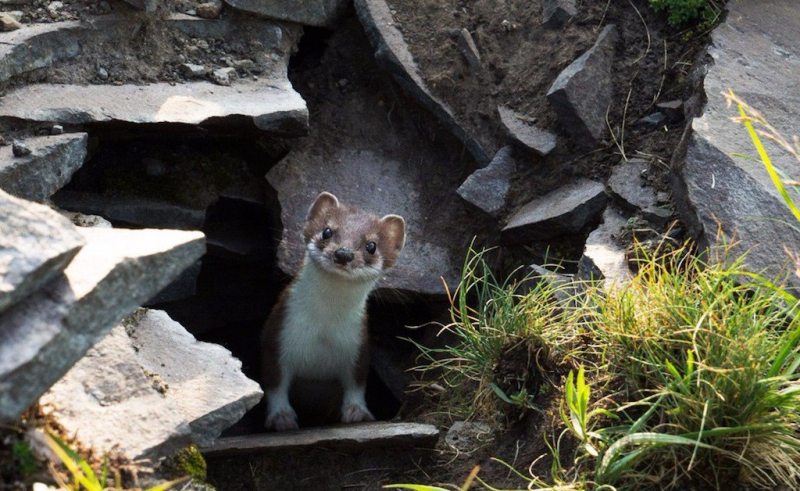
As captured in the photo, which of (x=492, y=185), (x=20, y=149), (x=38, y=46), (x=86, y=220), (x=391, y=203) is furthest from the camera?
(x=391, y=203)

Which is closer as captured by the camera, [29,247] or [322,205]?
[29,247]

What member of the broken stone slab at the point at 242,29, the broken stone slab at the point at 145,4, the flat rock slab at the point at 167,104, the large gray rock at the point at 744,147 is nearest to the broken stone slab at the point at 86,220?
the flat rock slab at the point at 167,104

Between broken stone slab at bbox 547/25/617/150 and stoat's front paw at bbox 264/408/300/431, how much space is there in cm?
260

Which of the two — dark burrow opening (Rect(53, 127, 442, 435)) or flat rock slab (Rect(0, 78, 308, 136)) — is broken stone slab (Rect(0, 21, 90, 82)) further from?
dark burrow opening (Rect(53, 127, 442, 435))

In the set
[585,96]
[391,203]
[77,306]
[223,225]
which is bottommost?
[223,225]

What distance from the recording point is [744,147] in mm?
5301

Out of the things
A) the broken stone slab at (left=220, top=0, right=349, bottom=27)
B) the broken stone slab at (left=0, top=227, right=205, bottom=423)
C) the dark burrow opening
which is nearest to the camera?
the broken stone slab at (left=0, top=227, right=205, bottom=423)

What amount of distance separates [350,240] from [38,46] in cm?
219

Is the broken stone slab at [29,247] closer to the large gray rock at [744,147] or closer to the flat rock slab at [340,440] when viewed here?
the flat rock slab at [340,440]

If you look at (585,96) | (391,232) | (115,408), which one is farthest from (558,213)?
(115,408)

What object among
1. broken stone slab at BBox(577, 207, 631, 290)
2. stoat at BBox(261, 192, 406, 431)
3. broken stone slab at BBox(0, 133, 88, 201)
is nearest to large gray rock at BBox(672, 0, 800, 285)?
broken stone slab at BBox(577, 207, 631, 290)

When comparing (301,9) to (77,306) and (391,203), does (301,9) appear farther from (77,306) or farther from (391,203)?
(77,306)

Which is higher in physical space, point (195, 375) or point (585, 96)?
point (585, 96)

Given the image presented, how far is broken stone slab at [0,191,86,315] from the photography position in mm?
2467
